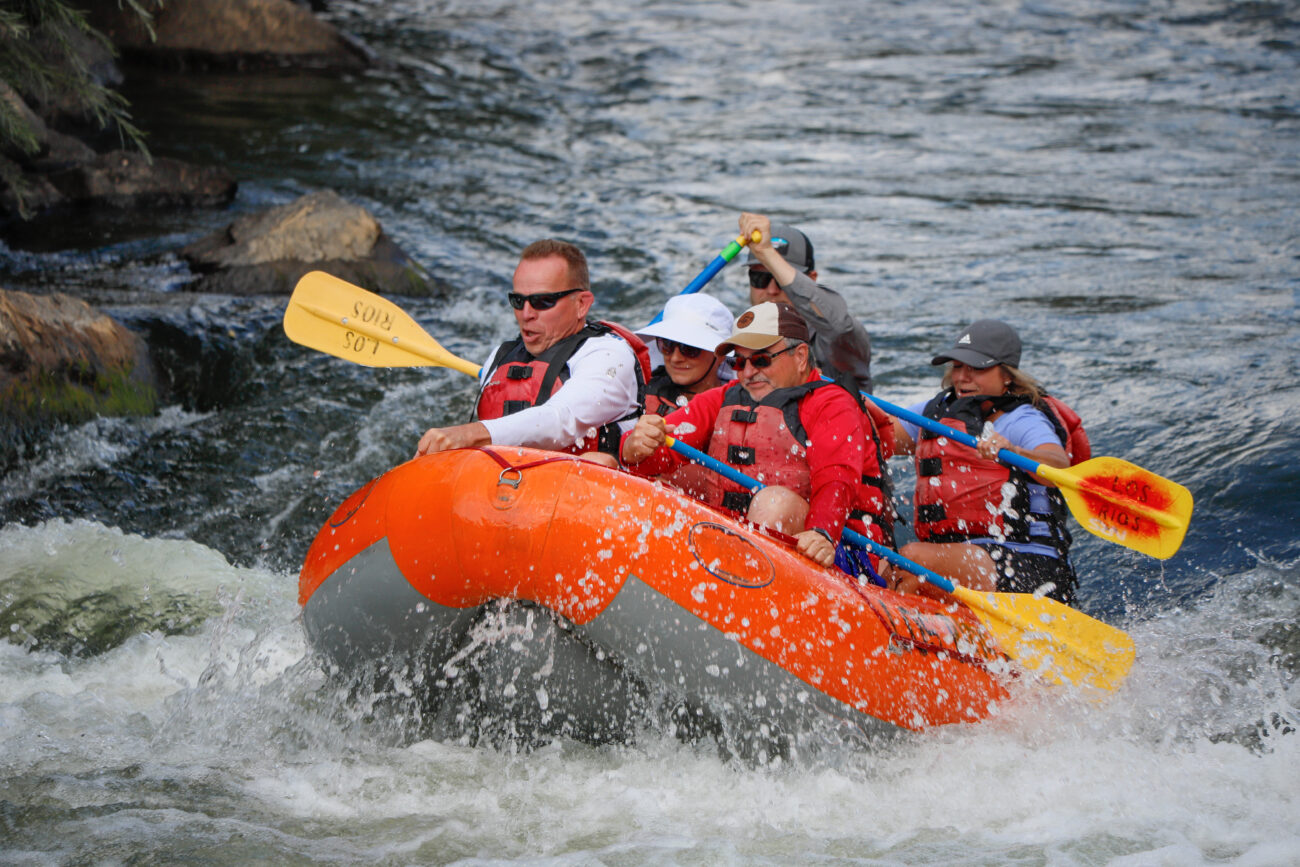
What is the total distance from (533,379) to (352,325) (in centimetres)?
118

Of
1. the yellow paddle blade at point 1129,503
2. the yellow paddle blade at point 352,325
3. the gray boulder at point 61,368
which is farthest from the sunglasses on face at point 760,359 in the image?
the gray boulder at point 61,368

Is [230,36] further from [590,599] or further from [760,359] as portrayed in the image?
[590,599]

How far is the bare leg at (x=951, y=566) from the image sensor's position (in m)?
4.39

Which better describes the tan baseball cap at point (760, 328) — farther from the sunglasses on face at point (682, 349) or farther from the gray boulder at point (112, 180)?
the gray boulder at point (112, 180)

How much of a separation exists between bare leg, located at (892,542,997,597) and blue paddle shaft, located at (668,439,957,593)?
193 mm

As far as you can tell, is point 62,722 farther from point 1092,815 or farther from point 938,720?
point 1092,815

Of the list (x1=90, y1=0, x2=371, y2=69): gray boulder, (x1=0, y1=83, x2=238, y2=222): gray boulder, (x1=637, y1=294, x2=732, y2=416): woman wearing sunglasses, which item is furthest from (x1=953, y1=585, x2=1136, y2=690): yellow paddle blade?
(x1=90, y1=0, x2=371, y2=69): gray boulder

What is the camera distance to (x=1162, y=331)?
24.4 feet

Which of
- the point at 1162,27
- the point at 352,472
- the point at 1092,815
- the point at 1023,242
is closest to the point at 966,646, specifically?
the point at 1092,815

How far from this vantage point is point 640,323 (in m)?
8.18

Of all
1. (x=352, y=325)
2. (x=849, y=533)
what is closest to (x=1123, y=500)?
(x=849, y=533)

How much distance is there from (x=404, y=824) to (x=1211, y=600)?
3415 millimetres

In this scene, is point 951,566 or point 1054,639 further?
point 951,566

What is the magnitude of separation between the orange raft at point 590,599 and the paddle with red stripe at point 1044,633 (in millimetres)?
482
